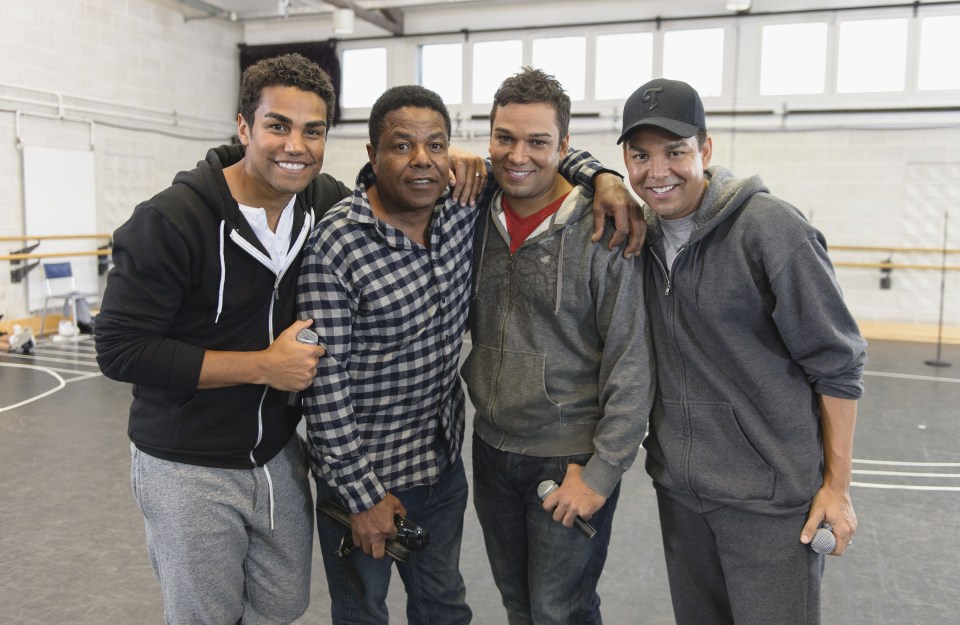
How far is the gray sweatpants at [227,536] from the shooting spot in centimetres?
175

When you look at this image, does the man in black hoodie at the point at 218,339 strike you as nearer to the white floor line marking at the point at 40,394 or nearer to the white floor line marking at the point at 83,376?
the white floor line marking at the point at 40,394

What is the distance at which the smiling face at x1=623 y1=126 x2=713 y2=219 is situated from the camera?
172 cm

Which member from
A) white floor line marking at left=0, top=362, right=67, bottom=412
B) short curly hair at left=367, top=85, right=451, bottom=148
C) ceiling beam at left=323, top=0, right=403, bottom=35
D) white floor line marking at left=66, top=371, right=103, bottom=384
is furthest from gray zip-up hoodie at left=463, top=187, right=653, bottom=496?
ceiling beam at left=323, top=0, right=403, bottom=35

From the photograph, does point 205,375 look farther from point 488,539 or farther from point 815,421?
point 815,421

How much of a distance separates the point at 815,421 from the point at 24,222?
9.79 meters

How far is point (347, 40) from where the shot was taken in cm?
1205

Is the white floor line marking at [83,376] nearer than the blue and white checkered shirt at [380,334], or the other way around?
the blue and white checkered shirt at [380,334]

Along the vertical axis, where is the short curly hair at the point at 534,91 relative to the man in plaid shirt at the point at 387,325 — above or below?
above

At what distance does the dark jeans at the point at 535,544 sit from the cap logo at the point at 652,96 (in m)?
0.90

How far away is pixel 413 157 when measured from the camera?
1.83 metres

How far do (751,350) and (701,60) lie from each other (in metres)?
9.66

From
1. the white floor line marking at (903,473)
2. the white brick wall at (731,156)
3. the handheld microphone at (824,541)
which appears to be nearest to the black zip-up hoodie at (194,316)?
the handheld microphone at (824,541)

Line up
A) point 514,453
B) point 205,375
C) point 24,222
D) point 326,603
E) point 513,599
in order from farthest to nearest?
point 24,222 < point 326,603 < point 513,599 < point 514,453 < point 205,375

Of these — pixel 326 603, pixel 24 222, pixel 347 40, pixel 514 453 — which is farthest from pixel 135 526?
pixel 347 40
